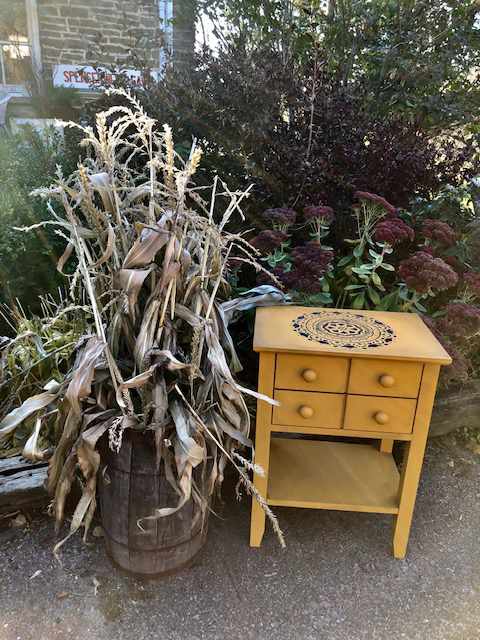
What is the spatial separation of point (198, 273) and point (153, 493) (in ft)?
2.44

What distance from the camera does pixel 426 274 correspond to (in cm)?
221

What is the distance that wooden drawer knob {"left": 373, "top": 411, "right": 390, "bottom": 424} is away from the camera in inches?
70.3

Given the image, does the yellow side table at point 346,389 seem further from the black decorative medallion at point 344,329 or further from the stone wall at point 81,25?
the stone wall at point 81,25

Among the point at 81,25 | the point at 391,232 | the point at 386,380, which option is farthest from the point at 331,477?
the point at 81,25

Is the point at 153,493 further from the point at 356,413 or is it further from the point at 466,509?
the point at 466,509

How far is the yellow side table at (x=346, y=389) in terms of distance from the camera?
1754 mm

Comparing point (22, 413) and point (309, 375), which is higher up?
point (309, 375)

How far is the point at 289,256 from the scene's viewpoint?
8.13 feet

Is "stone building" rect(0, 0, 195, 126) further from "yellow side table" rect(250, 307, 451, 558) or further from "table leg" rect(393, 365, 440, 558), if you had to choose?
"table leg" rect(393, 365, 440, 558)

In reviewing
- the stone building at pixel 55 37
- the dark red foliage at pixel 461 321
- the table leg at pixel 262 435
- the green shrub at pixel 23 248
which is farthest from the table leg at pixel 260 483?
the stone building at pixel 55 37

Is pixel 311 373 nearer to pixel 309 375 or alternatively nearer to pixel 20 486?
pixel 309 375

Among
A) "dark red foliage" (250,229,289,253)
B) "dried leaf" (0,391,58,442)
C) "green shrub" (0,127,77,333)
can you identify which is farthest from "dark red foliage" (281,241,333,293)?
"green shrub" (0,127,77,333)

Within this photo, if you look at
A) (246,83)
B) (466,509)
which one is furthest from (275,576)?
(246,83)

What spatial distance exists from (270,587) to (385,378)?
2.93 ft
